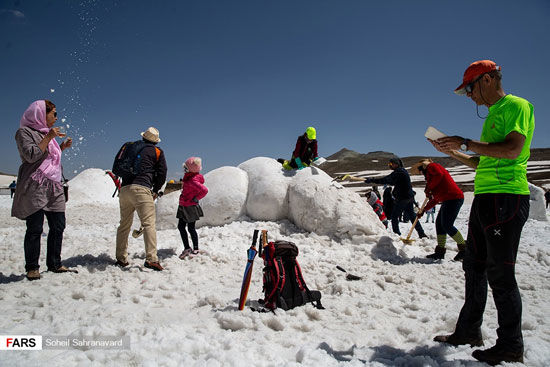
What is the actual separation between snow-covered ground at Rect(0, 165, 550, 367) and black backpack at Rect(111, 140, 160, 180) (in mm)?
1356

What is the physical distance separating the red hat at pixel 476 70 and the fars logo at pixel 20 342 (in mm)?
3676

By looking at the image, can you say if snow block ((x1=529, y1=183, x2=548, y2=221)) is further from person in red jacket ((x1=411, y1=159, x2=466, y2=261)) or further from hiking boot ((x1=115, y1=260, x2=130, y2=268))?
hiking boot ((x1=115, y1=260, x2=130, y2=268))

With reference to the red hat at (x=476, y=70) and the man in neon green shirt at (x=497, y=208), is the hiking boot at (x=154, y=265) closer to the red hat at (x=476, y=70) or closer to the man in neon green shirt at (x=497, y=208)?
the man in neon green shirt at (x=497, y=208)

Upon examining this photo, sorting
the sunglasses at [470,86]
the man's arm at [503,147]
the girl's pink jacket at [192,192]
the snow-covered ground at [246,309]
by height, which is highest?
the sunglasses at [470,86]

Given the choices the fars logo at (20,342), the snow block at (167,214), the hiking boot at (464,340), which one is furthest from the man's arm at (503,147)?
the snow block at (167,214)

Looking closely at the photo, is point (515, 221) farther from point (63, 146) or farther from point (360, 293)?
point (63, 146)

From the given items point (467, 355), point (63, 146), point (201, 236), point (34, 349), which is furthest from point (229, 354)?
point (201, 236)

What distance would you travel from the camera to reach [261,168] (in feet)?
23.6

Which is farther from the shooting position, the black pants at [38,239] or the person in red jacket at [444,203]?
the person in red jacket at [444,203]

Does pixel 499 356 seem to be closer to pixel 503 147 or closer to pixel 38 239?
pixel 503 147

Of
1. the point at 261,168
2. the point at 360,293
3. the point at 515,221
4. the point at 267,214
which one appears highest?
the point at 261,168

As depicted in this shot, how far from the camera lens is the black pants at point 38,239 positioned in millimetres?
3736

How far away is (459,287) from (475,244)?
79.0 inches

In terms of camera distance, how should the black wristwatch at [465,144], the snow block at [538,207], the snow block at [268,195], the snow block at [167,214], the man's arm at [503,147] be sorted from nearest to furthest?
the man's arm at [503,147]
the black wristwatch at [465,144]
the snow block at [268,195]
the snow block at [167,214]
the snow block at [538,207]
